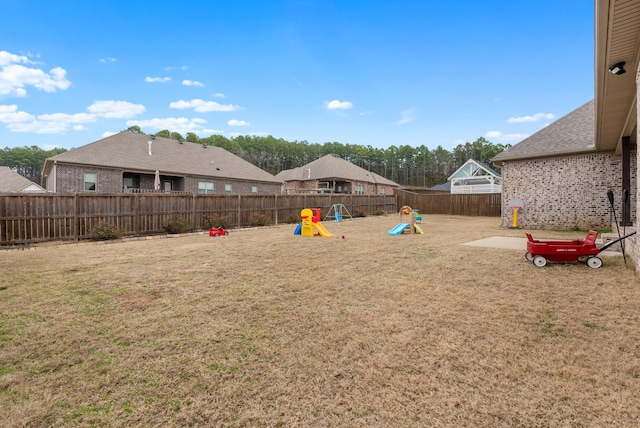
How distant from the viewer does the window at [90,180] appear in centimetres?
1873

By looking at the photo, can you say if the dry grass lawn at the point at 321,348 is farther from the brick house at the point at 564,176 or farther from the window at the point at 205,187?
the window at the point at 205,187

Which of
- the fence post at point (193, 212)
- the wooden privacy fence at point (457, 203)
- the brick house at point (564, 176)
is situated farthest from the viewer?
the wooden privacy fence at point (457, 203)

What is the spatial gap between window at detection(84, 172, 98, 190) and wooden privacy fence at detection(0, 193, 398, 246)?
9.73 meters

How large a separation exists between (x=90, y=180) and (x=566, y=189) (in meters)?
25.8

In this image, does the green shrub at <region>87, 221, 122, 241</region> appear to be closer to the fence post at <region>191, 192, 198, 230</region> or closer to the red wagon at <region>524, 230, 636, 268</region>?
the fence post at <region>191, 192, 198, 230</region>

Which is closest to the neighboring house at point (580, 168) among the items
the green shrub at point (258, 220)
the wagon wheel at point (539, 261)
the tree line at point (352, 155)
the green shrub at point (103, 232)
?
the wagon wheel at point (539, 261)

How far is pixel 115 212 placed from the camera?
11.4 meters

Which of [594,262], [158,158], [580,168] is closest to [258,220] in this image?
[158,158]

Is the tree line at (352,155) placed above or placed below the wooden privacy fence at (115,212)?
above

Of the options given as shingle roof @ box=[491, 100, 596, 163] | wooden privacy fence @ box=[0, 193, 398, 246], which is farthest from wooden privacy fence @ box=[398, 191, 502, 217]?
wooden privacy fence @ box=[0, 193, 398, 246]

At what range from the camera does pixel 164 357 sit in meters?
Answer: 2.79

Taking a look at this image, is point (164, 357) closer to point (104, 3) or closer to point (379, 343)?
point (379, 343)

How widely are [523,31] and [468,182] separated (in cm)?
2413

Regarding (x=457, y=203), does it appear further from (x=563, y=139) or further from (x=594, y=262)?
(x=594, y=262)
